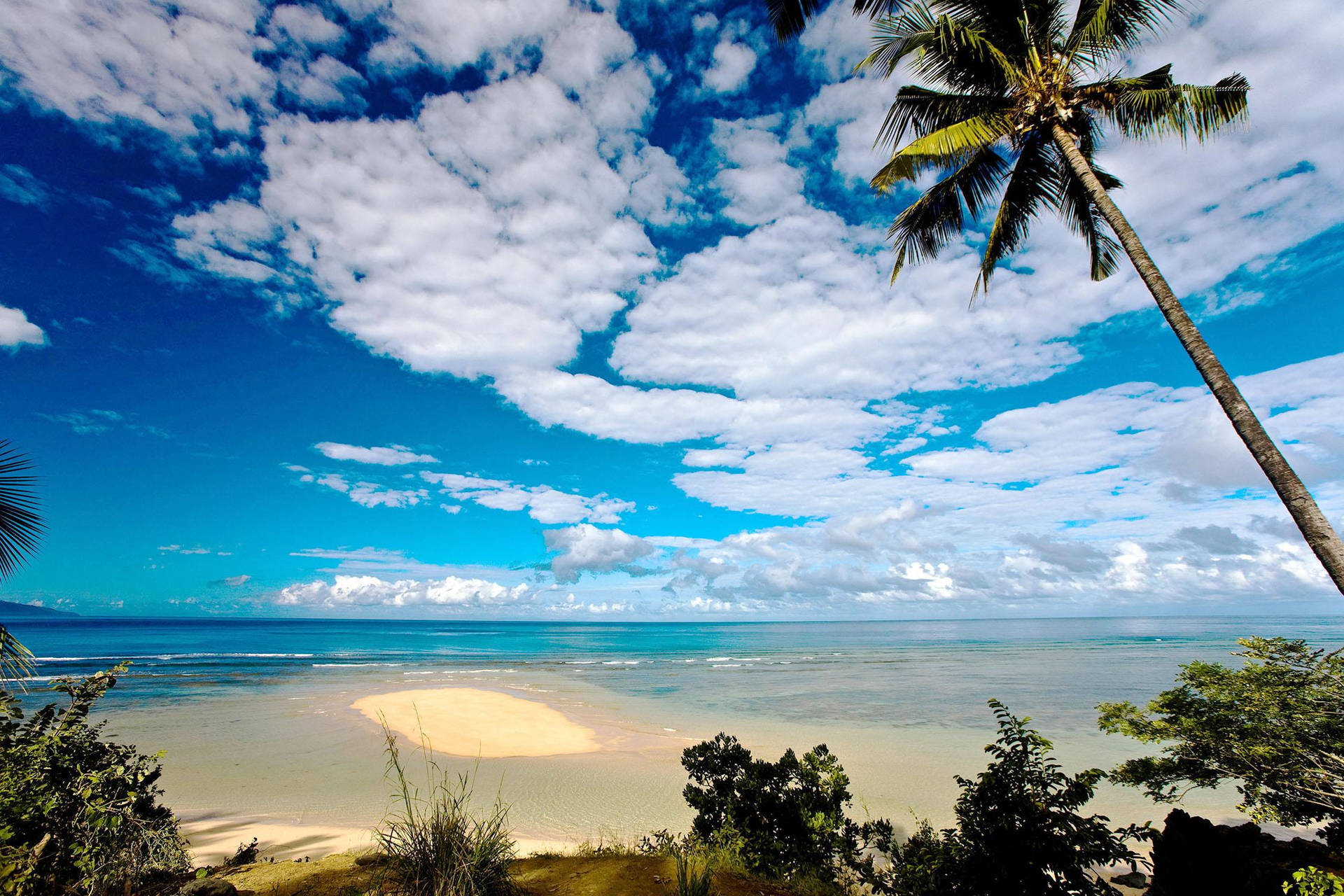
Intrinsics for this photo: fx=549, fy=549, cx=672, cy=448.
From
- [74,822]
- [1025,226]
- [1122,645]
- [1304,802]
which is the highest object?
[1025,226]

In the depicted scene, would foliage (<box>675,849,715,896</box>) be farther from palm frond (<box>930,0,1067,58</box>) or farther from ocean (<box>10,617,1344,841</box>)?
palm frond (<box>930,0,1067,58</box>)

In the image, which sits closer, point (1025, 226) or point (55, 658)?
point (1025, 226)

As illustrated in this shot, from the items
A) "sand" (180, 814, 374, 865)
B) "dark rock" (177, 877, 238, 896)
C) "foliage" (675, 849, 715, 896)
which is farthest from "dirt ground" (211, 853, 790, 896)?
"sand" (180, 814, 374, 865)

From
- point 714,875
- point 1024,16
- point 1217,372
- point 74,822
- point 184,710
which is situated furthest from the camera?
point 184,710

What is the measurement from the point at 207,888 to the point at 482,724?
1535cm

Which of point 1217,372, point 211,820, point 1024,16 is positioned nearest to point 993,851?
point 1217,372

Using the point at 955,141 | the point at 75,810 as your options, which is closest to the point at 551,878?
the point at 75,810

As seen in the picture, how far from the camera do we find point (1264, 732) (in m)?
5.15

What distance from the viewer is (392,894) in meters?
4.08

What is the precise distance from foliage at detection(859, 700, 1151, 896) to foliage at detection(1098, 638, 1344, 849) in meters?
1.71

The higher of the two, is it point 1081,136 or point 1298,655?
point 1081,136

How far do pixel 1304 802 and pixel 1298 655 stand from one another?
1.39 meters

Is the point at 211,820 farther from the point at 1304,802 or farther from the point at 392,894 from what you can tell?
the point at 1304,802

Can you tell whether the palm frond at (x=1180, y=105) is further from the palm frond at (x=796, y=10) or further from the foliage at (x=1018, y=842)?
the foliage at (x=1018, y=842)
